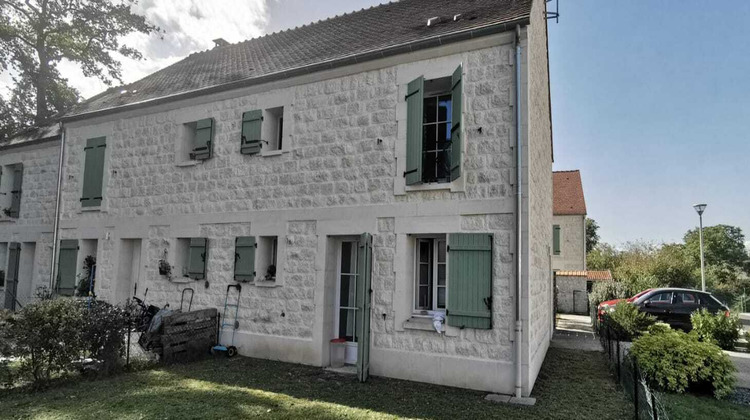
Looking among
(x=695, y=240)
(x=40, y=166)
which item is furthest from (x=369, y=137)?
(x=695, y=240)

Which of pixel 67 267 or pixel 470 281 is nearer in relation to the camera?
pixel 470 281

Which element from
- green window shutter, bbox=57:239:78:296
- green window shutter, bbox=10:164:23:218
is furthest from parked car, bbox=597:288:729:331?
green window shutter, bbox=10:164:23:218

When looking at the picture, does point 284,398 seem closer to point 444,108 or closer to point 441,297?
point 441,297

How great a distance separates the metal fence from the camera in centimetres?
430

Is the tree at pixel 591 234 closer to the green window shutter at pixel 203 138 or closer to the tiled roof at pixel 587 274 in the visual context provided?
the tiled roof at pixel 587 274

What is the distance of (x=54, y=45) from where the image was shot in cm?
1925

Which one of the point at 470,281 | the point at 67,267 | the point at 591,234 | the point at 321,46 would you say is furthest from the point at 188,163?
the point at 591,234

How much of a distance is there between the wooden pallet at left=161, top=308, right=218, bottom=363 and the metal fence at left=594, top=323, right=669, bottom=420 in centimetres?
711

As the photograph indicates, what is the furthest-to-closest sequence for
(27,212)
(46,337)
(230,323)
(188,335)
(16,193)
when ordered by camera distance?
1. (16,193)
2. (27,212)
3. (230,323)
4. (188,335)
5. (46,337)

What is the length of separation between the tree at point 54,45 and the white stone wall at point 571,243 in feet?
77.3

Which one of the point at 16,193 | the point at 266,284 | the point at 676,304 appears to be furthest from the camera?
the point at 676,304

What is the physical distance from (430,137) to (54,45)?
19.2 m

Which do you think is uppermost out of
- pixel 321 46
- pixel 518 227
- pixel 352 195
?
pixel 321 46

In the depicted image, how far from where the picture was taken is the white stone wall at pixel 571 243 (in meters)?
25.9
